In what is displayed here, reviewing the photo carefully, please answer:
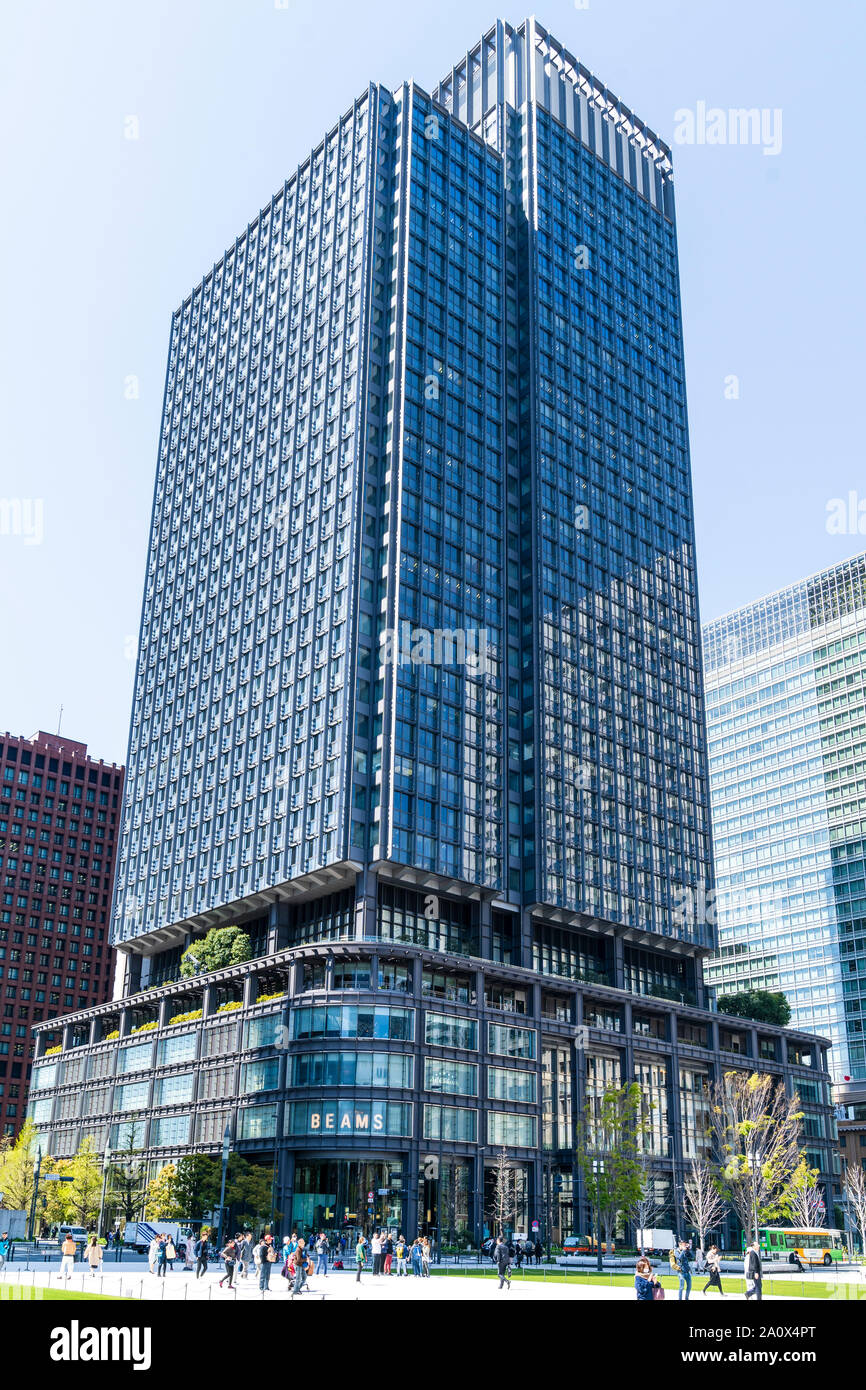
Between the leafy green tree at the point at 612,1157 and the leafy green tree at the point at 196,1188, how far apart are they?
26923 millimetres

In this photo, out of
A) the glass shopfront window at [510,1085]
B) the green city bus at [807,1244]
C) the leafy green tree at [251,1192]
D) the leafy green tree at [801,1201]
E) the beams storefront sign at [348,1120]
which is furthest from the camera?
the leafy green tree at [801,1201]

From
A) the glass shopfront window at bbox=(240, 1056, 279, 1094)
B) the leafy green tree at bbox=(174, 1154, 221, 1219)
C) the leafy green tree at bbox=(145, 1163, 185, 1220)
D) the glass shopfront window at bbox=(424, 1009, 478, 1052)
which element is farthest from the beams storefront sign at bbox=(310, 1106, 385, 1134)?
the leafy green tree at bbox=(145, 1163, 185, 1220)

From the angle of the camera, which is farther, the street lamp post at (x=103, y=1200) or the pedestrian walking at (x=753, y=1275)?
→ the street lamp post at (x=103, y=1200)

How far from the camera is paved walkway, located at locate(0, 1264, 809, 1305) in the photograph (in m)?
41.5

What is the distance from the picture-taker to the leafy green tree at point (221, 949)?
105500mm

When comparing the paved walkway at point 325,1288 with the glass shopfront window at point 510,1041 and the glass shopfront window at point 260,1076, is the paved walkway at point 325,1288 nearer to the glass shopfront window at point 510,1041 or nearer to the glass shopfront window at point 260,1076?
the glass shopfront window at point 260,1076

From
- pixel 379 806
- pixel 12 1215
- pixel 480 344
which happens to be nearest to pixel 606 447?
pixel 480 344

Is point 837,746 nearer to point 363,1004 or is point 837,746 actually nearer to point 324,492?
point 324,492

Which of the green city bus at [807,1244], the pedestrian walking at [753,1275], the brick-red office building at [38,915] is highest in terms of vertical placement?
the brick-red office building at [38,915]

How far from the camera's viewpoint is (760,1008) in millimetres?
130625

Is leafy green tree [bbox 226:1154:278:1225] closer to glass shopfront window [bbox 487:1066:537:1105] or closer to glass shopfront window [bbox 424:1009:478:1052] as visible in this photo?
glass shopfront window [bbox 424:1009:478:1052]

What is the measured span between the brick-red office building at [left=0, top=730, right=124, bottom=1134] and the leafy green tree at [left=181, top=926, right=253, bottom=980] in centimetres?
7840

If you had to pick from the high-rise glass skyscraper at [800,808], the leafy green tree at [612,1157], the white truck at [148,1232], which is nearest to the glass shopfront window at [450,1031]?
the leafy green tree at [612,1157]

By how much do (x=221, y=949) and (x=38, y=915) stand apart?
315 feet
